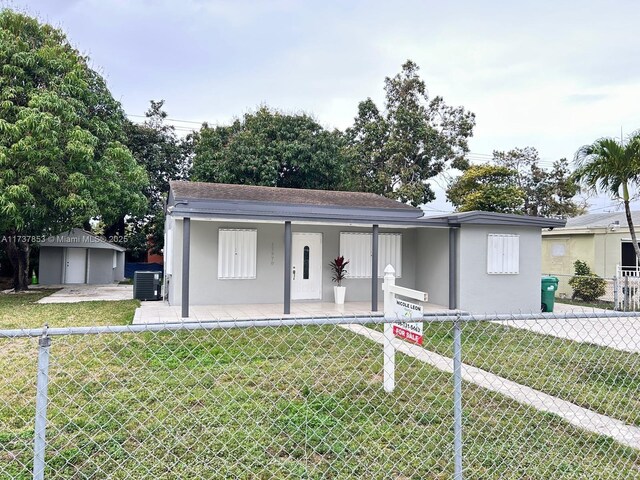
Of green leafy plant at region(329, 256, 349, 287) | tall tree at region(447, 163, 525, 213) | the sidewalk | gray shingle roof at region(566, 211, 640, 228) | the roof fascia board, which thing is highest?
tall tree at region(447, 163, 525, 213)

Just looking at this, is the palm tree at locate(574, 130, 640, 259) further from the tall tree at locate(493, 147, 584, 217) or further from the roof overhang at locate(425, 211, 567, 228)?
the tall tree at locate(493, 147, 584, 217)

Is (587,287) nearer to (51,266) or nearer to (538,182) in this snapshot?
(538,182)

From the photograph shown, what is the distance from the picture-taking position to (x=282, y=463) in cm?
328

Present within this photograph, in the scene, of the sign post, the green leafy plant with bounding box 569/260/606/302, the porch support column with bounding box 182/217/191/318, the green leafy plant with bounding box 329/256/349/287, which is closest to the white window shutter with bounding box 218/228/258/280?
the porch support column with bounding box 182/217/191/318

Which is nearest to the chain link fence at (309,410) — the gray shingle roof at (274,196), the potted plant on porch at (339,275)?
the potted plant on porch at (339,275)

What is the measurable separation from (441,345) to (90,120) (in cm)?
1364

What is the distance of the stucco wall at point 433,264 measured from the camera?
12453 mm

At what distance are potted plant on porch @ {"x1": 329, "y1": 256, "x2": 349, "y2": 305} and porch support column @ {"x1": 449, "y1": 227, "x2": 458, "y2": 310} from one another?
2.89 meters

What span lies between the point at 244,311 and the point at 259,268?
1939mm

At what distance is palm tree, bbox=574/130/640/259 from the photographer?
36.3ft

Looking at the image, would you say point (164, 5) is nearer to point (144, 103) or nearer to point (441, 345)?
point (441, 345)

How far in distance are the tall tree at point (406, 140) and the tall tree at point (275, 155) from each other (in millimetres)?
1813

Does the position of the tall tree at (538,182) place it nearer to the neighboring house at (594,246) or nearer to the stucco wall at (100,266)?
the neighboring house at (594,246)

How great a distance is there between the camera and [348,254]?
13234 mm
